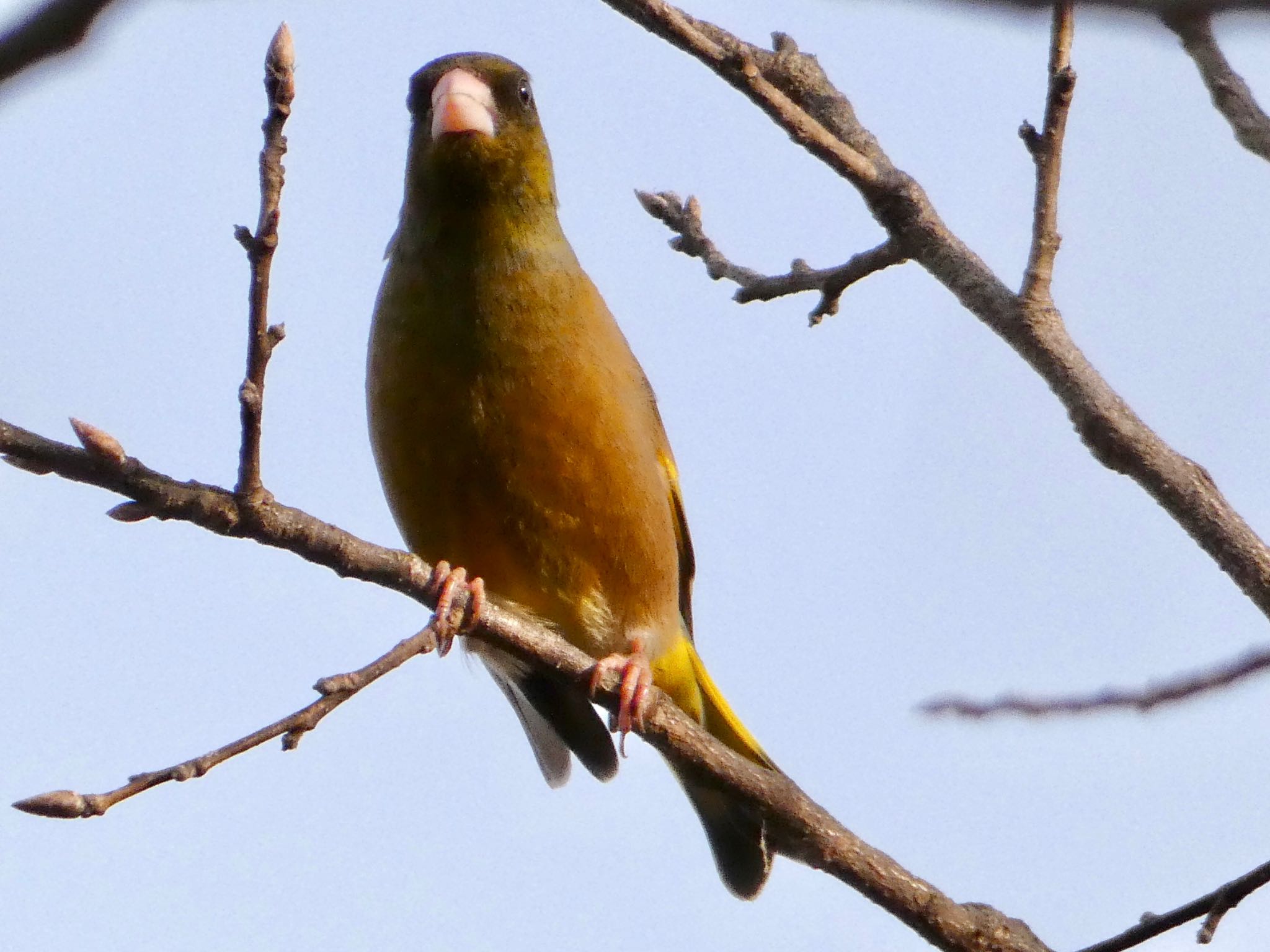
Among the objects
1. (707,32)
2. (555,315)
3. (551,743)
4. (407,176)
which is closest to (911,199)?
(707,32)

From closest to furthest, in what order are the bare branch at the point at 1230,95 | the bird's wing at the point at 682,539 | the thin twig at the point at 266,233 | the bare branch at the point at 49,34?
1. the bare branch at the point at 49,34
2. the thin twig at the point at 266,233
3. the bare branch at the point at 1230,95
4. the bird's wing at the point at 682,539

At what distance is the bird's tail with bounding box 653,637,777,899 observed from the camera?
4.45 meters

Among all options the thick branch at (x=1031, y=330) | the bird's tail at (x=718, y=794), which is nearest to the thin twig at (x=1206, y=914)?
the thick branch at (x=1031, y=330)

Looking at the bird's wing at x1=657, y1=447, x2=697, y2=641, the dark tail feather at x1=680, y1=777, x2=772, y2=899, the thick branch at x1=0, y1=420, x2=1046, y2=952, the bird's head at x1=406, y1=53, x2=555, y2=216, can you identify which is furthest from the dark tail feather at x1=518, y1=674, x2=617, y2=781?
the bird's head at x1=406, y1=53, x2=555, y2=216

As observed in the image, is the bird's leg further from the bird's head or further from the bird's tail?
the bird's head

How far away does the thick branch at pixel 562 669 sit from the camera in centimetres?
231

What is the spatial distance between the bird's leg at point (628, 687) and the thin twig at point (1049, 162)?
120cm

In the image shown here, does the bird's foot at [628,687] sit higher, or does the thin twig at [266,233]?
the thin twig at [266,233]

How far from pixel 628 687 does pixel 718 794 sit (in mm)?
894

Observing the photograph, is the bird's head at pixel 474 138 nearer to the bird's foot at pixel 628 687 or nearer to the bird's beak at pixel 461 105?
the bird's beak at pixel 461 105

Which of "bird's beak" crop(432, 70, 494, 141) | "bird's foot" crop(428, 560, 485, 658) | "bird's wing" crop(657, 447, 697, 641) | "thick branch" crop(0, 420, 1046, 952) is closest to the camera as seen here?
"thick branch" crop(0, 420, 1046, 952)

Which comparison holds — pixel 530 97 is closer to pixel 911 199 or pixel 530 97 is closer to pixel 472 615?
pixel 911 199

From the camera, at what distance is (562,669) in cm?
312

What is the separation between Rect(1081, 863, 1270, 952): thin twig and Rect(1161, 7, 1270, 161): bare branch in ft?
5.19
